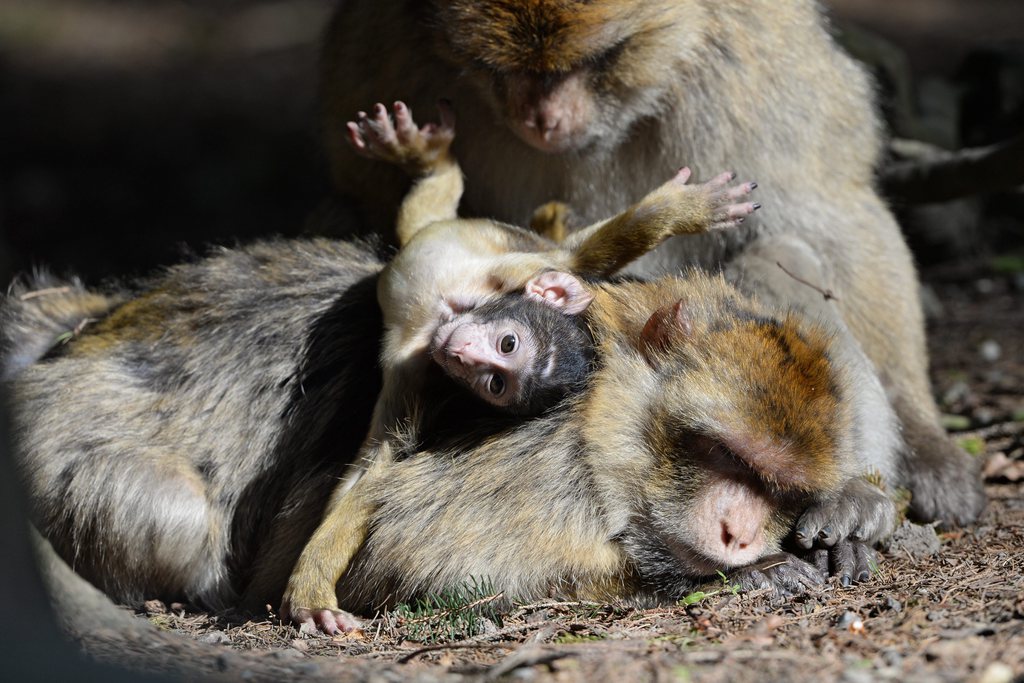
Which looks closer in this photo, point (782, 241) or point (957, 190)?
point (782, 241)

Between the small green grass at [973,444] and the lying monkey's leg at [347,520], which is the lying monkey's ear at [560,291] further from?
the small green grass at [973,444]

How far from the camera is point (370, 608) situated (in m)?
4.66

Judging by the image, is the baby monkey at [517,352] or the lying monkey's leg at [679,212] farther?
the lying monkey's leg at [679,212]

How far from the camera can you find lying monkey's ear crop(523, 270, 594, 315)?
459cm

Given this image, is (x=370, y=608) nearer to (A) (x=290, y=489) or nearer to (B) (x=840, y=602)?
(A) (x=290, y=489)

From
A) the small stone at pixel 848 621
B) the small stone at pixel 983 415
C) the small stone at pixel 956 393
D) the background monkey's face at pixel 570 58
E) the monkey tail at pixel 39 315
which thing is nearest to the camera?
the small stone at pixel 848 621

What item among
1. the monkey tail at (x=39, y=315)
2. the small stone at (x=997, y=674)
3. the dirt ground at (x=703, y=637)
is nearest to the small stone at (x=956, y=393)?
the dirt ground at (x=703, y=637)

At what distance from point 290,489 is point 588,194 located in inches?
77.7

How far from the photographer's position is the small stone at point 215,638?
14.0ft

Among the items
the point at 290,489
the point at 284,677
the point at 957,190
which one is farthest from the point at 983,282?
the point at 284,677

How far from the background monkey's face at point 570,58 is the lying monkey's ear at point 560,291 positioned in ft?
2.66

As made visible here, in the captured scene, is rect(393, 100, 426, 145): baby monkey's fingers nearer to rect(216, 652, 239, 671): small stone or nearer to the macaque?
the macaque

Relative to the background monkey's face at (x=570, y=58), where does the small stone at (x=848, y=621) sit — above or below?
below

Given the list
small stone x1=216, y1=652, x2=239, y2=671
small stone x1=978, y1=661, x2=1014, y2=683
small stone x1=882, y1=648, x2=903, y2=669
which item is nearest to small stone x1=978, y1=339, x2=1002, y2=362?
small stone x1=882, y1=648, x2=903, y2=669
